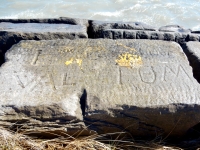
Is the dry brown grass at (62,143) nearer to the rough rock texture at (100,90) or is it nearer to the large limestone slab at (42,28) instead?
the rough rock texture at (100,90)

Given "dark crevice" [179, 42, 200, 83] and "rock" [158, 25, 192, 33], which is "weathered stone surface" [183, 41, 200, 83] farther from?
"rock" [158, 25, 192, 33]

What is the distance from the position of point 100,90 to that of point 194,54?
0.84 metres

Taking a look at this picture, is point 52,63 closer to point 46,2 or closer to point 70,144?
point 70,144

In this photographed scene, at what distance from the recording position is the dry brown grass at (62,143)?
5.26 feet

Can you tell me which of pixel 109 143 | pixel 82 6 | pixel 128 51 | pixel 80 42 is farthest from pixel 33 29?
pixel 82 6

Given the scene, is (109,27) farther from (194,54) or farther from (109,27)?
(194,54)

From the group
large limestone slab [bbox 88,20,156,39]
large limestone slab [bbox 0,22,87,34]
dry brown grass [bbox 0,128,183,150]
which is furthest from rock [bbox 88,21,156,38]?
dry brown grass [bbox 0,128,183,150]

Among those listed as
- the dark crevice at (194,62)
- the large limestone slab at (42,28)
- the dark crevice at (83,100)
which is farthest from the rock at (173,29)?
the dark crevice at (83,100)

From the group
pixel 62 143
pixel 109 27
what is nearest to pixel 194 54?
pixel 109 27

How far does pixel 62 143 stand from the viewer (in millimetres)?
1742

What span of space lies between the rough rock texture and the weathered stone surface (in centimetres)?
10

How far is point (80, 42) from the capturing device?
2348mm

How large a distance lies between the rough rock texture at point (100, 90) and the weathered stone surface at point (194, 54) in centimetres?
10

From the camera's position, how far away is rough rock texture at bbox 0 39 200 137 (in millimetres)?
1724
